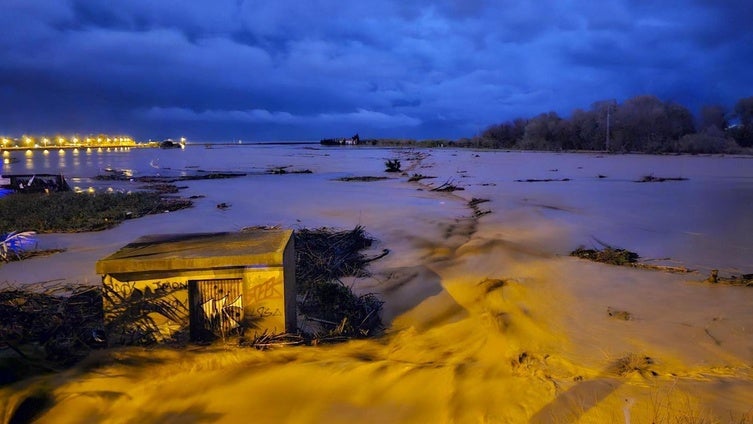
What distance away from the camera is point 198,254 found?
397 centimetres

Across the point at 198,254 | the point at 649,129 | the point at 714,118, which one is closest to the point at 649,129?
the point at 649,129

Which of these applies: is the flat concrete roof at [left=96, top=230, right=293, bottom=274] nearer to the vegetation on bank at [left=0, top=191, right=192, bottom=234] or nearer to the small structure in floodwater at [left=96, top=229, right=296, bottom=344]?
the small structure in floodwater at [left=96, top=229, right=296, bottom=344]

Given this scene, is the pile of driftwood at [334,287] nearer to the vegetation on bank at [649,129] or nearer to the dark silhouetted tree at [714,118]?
the vegetation on bank at [649,129]

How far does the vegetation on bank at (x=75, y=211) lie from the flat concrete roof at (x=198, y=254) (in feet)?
25.0

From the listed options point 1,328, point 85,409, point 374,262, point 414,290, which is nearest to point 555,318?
point 414,290

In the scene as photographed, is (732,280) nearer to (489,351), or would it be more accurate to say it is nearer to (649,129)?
(489,351)

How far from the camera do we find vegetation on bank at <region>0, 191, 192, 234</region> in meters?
10.8

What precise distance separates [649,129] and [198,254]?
5905cm

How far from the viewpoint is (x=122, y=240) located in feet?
31.2

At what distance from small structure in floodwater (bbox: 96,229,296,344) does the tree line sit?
167 feet

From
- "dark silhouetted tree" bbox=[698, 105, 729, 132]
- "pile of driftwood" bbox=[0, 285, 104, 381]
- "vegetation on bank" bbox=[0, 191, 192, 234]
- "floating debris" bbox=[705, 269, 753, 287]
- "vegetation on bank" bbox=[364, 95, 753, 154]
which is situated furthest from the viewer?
"dark silhouetted tree" bbox=[698, 105, 729, 132]

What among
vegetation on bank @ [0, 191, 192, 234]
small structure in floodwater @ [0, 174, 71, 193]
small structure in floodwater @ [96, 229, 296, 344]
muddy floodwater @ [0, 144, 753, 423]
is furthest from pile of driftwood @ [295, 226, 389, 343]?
small structure in floodwater @ [0, 174, 71, 193]

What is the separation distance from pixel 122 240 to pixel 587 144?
6208 centimetres

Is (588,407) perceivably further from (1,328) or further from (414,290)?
(1,328)
